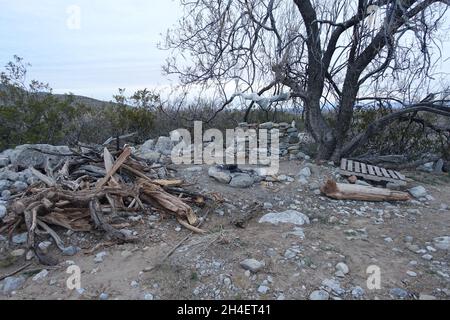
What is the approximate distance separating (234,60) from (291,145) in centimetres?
209

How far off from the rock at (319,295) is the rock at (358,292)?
0.18m

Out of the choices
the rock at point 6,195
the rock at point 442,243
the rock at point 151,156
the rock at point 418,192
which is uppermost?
the rock at point 151,156

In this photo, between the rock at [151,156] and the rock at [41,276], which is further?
the rock at [151,156]

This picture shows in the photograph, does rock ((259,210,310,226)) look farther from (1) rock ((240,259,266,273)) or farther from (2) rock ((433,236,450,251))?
(2) rock ((433,236,450,251))

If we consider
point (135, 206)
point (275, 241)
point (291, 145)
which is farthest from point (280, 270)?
point (291, 145)

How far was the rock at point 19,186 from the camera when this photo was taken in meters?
3.79

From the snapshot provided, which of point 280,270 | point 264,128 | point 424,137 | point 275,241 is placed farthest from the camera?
point 264,128

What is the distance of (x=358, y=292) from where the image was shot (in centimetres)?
222

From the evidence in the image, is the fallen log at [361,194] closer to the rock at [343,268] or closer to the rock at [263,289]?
the rock at [343,268]

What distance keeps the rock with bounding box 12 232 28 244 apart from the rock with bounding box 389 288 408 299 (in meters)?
2.99

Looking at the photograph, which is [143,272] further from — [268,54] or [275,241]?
[268,54]

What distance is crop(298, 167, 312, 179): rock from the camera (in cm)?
475

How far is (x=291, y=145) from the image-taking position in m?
6.42

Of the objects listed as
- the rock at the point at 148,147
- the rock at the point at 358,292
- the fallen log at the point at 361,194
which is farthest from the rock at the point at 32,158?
the rock at the point at 358,292
